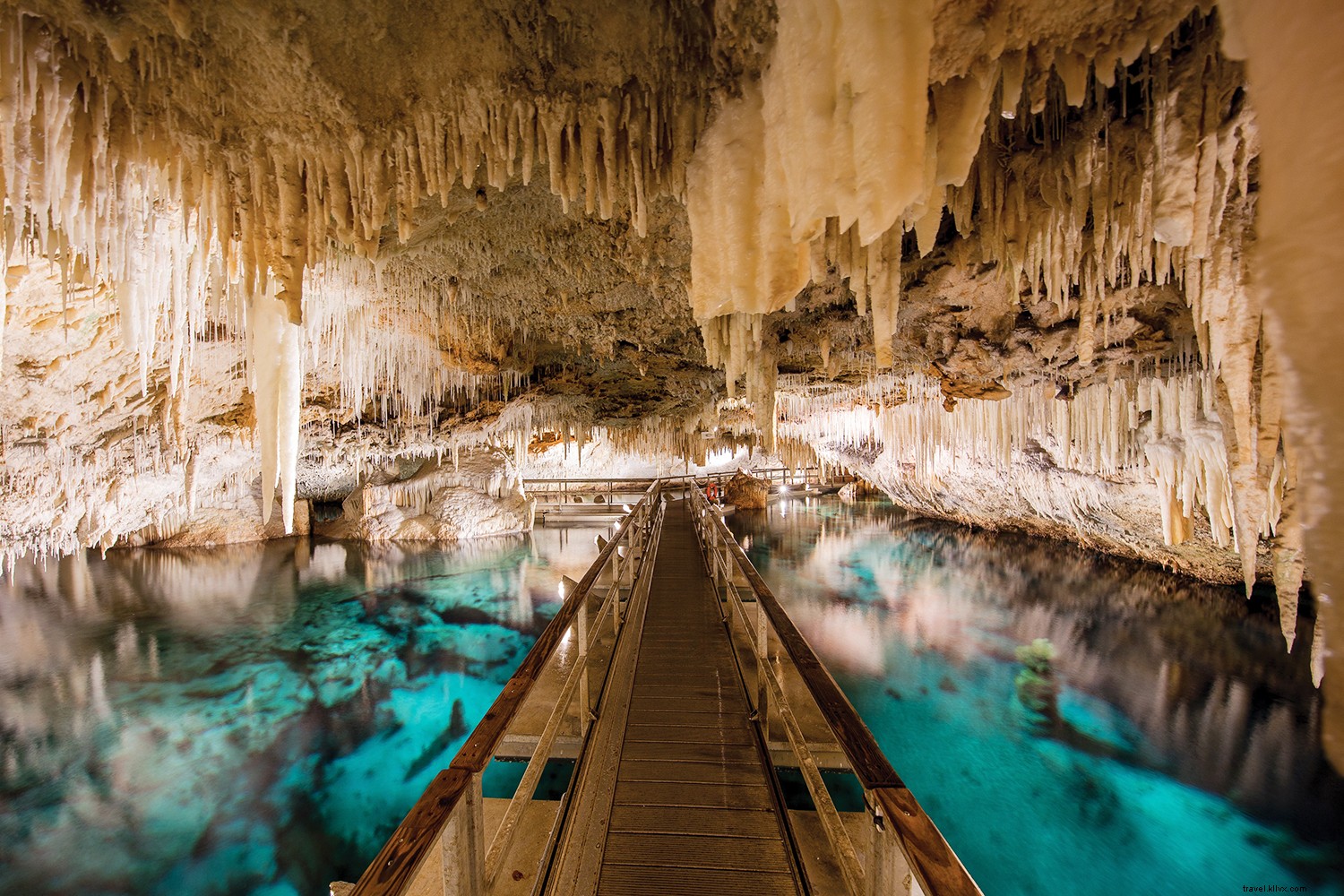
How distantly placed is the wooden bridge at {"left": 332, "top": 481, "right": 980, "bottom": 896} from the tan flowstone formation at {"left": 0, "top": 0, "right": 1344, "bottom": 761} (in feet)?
5.00

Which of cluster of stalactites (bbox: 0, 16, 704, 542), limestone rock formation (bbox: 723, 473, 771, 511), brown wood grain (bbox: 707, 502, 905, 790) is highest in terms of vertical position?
cluster of stalactites (bbox: 0, 16, 704, 542)

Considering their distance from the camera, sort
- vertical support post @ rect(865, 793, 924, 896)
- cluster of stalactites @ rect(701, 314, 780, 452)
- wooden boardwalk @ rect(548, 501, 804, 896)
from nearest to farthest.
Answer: vertical support post @ rect(865, 793, 924, 896) < wooden boardwalk @ rect(548, 501, 804, 896) < cluster of stalactites @ rect(701, 314, 780, 452)

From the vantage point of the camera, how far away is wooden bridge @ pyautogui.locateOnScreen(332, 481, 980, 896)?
1.49m

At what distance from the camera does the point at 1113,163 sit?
298 cm

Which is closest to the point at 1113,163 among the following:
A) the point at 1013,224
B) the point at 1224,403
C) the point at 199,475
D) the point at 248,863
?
the point at 1013,224

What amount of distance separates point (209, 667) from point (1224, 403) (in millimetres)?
12934

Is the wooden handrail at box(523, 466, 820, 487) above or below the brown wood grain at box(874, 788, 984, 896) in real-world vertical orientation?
below

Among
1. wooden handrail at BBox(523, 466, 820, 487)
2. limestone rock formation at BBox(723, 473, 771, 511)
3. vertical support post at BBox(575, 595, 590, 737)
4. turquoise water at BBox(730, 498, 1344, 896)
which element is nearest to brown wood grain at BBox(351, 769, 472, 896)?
vertical support post at BBox(575, 595, 590, 737)

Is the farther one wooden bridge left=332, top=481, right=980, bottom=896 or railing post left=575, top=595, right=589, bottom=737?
railing post left=575, top=595, right=589, bottom=737

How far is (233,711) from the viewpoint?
6.79 metres

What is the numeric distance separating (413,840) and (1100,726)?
8324 mm

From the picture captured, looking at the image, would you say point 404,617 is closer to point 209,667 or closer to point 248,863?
point 209,667

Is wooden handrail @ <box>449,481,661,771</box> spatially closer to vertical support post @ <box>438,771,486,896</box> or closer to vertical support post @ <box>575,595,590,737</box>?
vertical support post @ <box>438,771,486,896</box>

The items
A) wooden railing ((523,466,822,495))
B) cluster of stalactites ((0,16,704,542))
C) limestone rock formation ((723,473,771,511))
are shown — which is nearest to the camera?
cluster of stalactites ((0,16,704,542))
